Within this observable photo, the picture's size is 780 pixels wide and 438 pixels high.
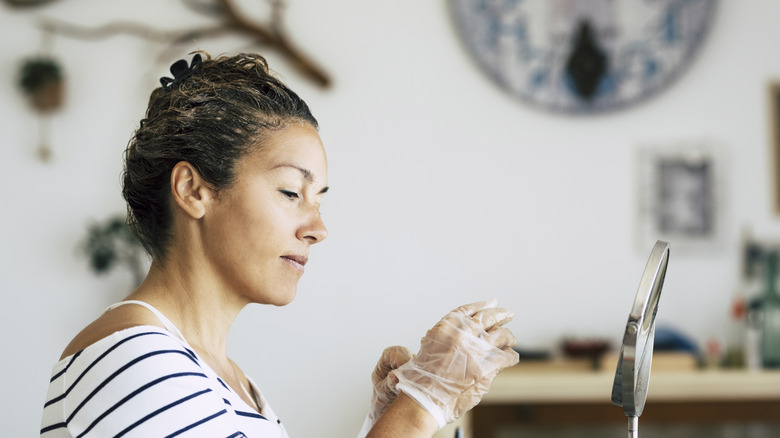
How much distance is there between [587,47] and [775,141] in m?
0.69

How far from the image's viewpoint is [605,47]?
2.48 metres

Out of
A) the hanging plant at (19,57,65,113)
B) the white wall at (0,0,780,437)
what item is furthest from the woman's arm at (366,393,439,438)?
the hanging plant at (19,57,65,113)

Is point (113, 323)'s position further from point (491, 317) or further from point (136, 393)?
point (491, 317)

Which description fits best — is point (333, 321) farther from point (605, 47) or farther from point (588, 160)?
point (605, 47)

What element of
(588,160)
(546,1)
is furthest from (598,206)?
(546,1)

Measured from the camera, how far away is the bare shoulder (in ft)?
2.80

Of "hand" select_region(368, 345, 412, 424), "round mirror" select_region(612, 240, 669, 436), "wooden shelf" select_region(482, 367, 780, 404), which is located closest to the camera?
"round mirror" select_region(612, 240, 669, 436)

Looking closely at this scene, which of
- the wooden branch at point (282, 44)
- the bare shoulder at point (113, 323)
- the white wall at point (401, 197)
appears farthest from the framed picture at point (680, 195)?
the bare shoulder at point (113, 323)

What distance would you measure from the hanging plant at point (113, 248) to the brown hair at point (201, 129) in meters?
1.49

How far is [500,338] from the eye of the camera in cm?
97

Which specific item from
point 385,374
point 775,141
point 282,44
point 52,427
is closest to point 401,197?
point 282,44

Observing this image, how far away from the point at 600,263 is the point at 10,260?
77.7 inches

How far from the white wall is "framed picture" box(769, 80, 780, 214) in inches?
0.9

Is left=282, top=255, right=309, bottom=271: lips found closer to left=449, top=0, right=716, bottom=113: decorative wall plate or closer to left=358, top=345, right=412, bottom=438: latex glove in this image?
left=358, top=345, right=412, bottom=438: latex glove
